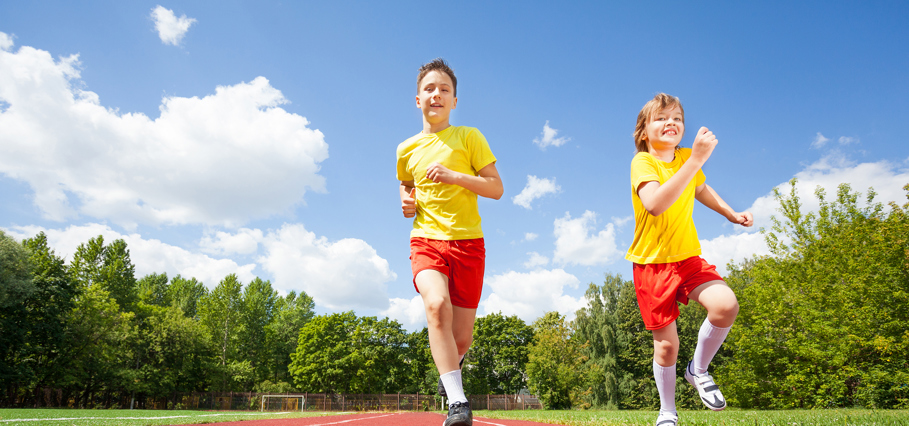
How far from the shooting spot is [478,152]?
137 inches

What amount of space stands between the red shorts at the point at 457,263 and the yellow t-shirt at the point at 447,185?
0.05 m

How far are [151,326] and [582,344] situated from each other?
43.8 metres

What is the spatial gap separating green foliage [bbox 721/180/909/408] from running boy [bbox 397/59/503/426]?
90.6 feet

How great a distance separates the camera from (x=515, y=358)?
2279 inches

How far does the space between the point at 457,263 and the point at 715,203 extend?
2.29 m

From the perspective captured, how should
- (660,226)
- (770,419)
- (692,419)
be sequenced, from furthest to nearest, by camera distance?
(692,419) < (770,419) < (660,226)

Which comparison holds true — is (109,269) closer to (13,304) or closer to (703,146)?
(13,304)

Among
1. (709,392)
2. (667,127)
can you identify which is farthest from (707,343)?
(667,127)

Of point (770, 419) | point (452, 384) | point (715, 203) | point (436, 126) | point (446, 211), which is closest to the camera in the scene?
point (452, 384)

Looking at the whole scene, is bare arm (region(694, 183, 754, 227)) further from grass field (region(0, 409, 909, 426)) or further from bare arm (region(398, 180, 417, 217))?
grass field (region(0, 409, 909, 426))

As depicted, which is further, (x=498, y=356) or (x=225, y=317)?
(x=225, y=317)

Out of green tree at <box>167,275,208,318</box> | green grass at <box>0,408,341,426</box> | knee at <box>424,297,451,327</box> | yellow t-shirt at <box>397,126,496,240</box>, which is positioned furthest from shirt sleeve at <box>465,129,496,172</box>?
green tree at <box>167,275,208,318</box>

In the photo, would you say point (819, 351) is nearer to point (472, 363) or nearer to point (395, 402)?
point (472, 363)

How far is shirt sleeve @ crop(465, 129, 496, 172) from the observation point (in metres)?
3.46
